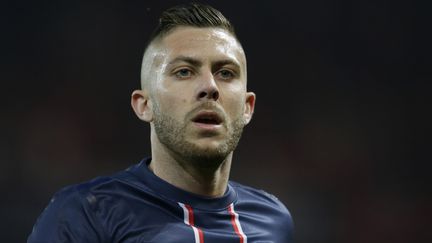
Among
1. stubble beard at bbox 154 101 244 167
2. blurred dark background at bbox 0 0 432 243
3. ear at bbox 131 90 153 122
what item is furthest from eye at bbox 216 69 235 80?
blurred dark background at bbox 0 0 432 243

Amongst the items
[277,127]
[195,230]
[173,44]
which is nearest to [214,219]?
[195,230]

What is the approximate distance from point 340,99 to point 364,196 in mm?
729

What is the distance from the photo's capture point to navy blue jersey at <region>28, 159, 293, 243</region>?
5.64 feet

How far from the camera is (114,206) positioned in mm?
1806

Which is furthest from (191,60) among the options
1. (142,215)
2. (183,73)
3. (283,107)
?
(283,107)

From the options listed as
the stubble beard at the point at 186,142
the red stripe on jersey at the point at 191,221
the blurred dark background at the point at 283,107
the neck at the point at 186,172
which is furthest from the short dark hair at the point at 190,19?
the blurred dark background at the point at 283,107

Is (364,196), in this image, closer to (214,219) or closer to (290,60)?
(290,60)

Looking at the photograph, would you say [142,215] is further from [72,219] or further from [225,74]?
[225,74]

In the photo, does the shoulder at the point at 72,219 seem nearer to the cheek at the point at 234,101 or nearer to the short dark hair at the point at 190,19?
the cheek at the point at 234,101

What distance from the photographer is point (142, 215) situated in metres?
1.82

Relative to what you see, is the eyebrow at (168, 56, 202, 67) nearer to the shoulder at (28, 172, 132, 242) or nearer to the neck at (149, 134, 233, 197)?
the neck at (149, 134, 233, 197)

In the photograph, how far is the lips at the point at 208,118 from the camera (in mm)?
1818

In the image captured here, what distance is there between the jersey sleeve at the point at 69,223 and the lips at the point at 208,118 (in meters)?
0.40

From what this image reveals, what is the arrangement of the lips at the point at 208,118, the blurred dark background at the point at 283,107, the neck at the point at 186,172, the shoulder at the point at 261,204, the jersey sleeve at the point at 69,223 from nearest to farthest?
the jersey sleeve at the point at 69,223 < the lips at the point at 208,118 < the neck at the point at 186,172 < the shoulder at the point at 261,204 < the blurred dark background at the point at 283,107
